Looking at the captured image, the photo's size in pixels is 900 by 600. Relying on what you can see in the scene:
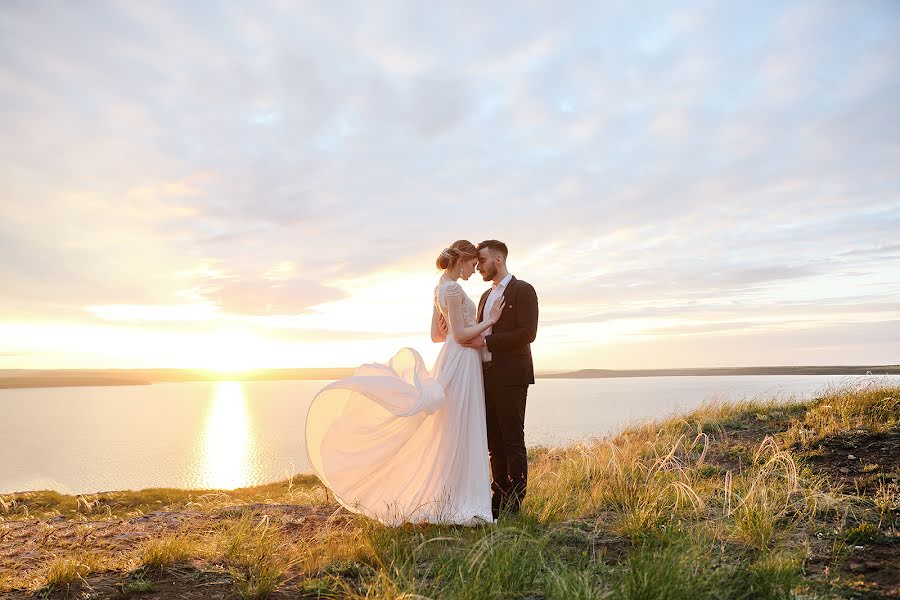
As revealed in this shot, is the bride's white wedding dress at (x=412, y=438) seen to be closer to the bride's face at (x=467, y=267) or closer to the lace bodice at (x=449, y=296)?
the lace bodice at (x=449, y=296)

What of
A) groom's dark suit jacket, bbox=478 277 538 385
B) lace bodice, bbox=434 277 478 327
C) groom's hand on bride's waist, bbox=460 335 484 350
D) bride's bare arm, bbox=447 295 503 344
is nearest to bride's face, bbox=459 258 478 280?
lace bodice, bbox=434 277 478 327

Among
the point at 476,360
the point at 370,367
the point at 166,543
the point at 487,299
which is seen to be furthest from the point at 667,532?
the point at 166,543

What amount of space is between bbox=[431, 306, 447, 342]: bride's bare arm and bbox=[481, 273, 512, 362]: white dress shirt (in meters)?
0.54

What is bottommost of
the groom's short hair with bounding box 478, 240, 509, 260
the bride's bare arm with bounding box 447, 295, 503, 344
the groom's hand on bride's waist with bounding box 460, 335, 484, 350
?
the groom's hand on bride's waist with bounding box 460, 335, 484, 350

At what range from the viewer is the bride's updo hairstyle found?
6184mm

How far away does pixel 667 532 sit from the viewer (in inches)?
181

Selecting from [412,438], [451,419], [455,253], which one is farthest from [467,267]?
[412,438]

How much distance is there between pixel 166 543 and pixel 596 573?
3603 mm

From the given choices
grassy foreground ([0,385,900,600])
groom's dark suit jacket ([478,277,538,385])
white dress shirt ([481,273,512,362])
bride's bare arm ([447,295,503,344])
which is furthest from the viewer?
white dress shirt ([481,273,512,362])

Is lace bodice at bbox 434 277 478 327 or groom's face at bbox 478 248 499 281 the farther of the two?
groom's face at bbox 478 248 499 281

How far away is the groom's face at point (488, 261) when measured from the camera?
6273 mm

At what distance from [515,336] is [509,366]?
37 centimetres

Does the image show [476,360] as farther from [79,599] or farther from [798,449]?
[798,449]

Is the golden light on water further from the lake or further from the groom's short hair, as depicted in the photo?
the groom's short hair
